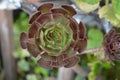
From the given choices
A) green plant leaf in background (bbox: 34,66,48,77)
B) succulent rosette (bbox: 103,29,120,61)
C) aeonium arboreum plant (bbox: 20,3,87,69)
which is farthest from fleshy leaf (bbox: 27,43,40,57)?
green plant leaf in background (bbox: 34,66,48,77)

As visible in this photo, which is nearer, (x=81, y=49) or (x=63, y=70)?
(x=81, y=49)

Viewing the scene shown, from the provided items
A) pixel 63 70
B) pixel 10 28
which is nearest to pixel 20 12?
pixel 10 28

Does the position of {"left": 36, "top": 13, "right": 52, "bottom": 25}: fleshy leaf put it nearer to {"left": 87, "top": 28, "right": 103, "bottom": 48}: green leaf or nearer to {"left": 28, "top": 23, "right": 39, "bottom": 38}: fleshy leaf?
{"left": 28, "top": 23, "right": 39, "bottom": 38}: fleshy leaf

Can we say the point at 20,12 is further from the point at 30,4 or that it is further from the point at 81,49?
the point at 81,49

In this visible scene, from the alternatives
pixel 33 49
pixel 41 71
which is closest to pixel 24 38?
pixel 33 49

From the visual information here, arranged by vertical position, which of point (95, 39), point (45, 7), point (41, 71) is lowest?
point (41, 71)

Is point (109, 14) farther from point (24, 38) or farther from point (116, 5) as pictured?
point (24, 38)
